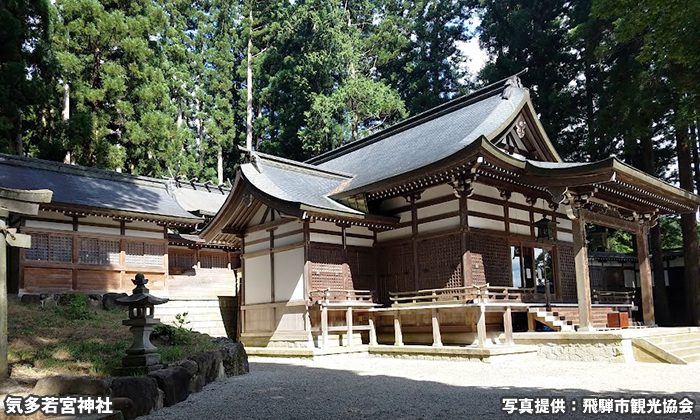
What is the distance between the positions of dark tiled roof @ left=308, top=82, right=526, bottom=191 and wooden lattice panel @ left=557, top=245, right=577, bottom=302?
4816mm

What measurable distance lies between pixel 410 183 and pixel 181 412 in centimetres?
998

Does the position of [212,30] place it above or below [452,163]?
above

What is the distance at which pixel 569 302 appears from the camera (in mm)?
17688

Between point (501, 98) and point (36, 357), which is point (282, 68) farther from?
point (36, 357)

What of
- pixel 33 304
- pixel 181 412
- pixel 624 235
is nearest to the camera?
pixel 181 412

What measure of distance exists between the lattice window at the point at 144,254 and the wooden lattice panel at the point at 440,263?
10.2 metres

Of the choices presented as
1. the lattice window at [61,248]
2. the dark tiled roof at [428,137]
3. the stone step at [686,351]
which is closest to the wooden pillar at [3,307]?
the dark tiled roof at [428,137]

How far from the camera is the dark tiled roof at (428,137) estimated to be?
55.6 feet

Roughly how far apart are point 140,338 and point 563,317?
1153cm

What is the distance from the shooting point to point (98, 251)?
1928cm

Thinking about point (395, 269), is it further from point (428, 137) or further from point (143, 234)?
point (143, 234)

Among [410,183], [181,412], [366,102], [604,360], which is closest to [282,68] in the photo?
[366,102]

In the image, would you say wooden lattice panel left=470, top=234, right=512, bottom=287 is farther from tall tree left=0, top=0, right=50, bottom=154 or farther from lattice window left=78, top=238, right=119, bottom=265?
tall tree left=0, top=0, right=50, bottom=154

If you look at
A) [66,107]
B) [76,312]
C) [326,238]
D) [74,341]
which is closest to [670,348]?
[326,238]
